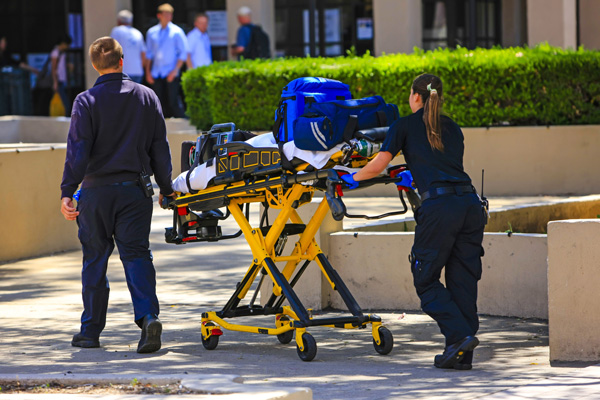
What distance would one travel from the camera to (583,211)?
1016cm

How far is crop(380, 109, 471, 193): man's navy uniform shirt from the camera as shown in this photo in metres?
6.54

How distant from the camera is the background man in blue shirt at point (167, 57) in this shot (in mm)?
18734

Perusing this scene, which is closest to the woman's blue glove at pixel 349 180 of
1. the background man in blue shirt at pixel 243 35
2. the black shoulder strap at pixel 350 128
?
the black shoulder strap at pixel 350 128

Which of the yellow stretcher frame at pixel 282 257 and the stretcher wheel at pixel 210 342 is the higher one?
the yellow stretcher frame at pixel 282 257

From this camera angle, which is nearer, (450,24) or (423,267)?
(423,267)

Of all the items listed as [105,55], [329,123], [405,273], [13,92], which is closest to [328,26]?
[13,92]

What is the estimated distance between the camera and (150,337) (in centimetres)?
699

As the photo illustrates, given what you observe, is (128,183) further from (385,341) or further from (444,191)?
(444,191)

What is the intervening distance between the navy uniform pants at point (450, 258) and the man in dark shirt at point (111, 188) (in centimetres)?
169

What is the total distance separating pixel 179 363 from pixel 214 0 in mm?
18602

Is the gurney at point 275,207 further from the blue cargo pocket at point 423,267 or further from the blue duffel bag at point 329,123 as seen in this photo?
the blue cargo pocket at point 423,267

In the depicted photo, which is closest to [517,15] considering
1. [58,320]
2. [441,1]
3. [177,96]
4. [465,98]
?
[441,1]

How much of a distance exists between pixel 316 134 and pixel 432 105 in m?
0.68

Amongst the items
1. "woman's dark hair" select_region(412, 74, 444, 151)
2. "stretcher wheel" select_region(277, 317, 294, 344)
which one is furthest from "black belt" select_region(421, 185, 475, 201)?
"stretcher wheel" select_region(277, 317, 294, 344)
